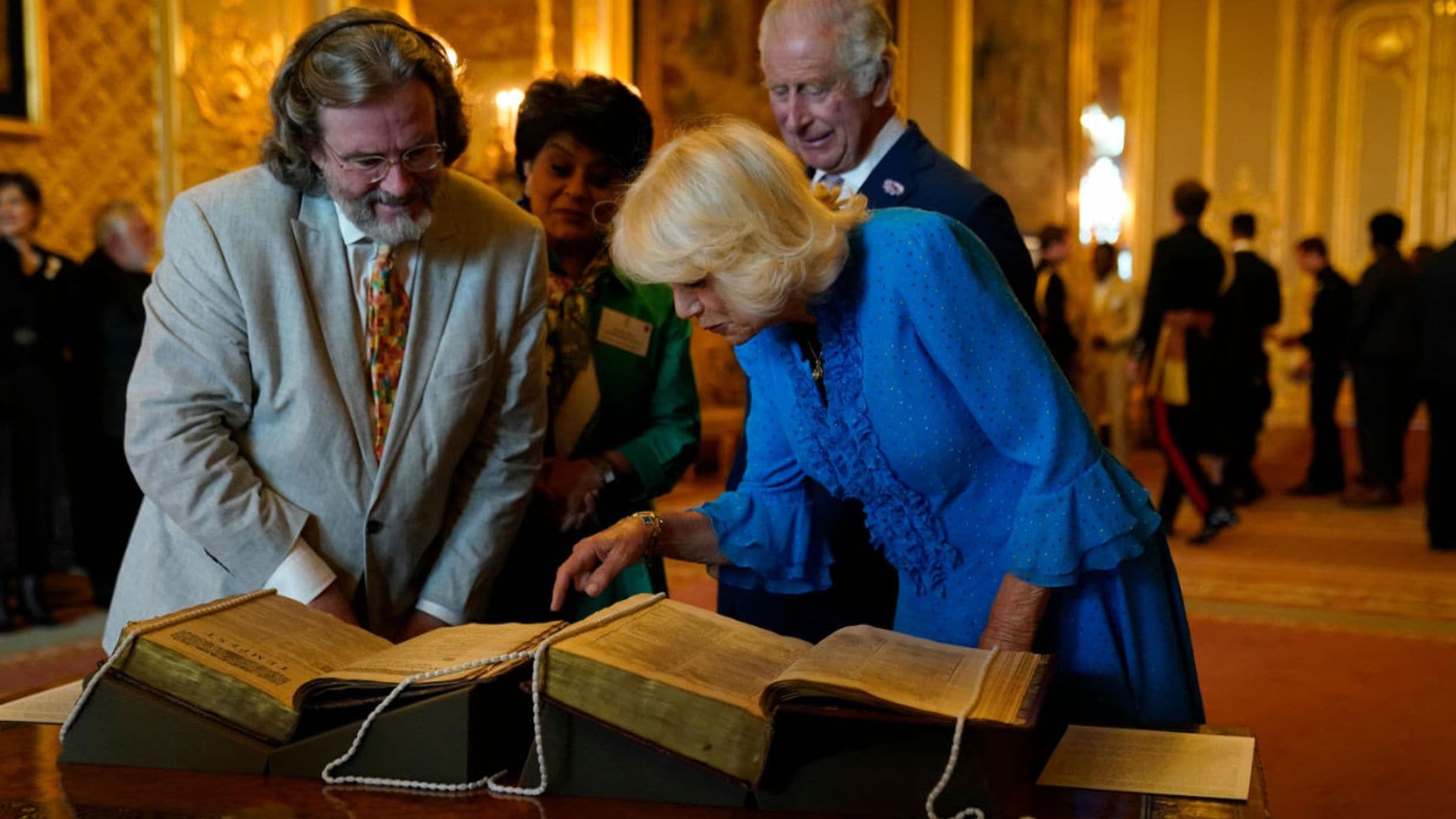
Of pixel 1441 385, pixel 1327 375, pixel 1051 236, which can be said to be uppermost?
pixel 1051 236

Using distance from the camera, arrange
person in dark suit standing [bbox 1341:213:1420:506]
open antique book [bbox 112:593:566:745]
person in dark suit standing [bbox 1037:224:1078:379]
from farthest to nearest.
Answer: person in dark suit standing [bbox 1037:224:1078:379] < person in dark suit standing [bbox 1341:213:1420:506] < open antique book [bbox 112:593:566:745]

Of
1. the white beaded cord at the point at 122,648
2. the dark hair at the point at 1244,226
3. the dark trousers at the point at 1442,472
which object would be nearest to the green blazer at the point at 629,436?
the white beaded cord at the point at 122,648

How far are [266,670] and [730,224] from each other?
0.72 m

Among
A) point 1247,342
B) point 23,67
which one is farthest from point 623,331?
point 1247,342

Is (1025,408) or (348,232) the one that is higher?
(348,232)

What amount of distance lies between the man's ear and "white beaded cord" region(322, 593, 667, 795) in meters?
1.51

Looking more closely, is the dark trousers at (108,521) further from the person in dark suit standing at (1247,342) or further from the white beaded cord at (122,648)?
the person in dark suit standing at (1247,342)

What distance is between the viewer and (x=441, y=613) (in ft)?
6.85

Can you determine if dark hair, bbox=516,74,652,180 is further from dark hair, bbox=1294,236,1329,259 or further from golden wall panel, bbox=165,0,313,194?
dark hair, bbox=1294,236,1329,259

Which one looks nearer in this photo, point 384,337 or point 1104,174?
point 384,337

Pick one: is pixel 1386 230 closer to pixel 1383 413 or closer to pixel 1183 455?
pixel 1383 413

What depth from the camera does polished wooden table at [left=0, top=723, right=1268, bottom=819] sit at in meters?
1.33

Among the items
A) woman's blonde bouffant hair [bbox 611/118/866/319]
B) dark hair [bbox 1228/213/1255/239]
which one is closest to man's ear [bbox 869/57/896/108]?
woman's blonde bouffant hair [bbox 611/118/866/319]

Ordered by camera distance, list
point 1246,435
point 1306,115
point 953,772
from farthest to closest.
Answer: point 1306,115 → point 1246,435 → point 953,772
